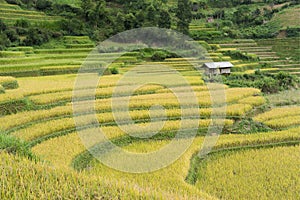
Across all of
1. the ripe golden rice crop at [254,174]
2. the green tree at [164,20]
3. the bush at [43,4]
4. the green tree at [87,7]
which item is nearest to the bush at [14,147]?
the ripe golden rice crop at [254,174]

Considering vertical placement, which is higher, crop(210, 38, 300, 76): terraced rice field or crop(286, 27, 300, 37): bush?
crop(286, 27, 300, 37): bush

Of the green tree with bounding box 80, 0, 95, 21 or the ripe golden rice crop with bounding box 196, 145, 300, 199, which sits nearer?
the ripe golden rice crop with bounding box 196, 145, 300, 199

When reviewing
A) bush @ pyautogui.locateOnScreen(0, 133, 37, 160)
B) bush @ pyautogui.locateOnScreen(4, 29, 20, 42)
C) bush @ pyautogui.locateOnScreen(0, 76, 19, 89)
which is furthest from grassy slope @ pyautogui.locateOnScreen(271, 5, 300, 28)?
bush @ pyautogui.locateOnScreen(0, 133, 37, 160)

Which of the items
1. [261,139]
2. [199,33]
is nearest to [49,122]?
[261,139]

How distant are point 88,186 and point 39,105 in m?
6.03

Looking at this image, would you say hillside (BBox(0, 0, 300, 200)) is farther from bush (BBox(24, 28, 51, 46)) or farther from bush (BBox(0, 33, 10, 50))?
bush (BBox(24, 28, 51, 46))

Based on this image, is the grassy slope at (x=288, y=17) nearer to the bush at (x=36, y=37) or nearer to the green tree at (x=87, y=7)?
the green tree at (x=87, y=7)

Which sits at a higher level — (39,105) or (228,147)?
(39,105)

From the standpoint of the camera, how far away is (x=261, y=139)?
761 centimetres

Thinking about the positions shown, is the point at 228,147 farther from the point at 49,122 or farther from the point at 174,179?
the point at 49,122

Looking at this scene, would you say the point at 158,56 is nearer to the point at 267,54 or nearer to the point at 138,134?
the point at 267,54

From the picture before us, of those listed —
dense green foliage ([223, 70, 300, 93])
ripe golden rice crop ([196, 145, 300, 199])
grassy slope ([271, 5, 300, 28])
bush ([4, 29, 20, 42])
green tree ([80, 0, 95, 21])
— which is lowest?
dense green foliage ([223, 70, 300, 93])

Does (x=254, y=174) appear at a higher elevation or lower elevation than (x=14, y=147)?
lower

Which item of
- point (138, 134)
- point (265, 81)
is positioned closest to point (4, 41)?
point (265, 81)
